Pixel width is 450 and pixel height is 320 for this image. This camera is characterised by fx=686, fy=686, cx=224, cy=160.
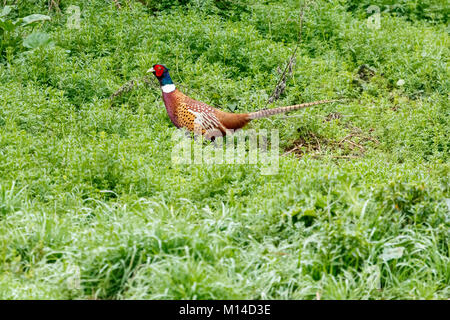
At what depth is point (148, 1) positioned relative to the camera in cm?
1006

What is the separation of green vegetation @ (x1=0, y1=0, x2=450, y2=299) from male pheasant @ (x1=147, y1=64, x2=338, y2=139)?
0.22 metres

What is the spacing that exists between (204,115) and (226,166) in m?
1.25

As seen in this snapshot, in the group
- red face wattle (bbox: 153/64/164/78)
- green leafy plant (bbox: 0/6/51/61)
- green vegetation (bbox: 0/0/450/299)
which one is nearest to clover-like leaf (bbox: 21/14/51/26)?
green leafy plant (bbox: 0/6/51/61)

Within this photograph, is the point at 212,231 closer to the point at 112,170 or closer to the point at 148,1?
the point at 112,170

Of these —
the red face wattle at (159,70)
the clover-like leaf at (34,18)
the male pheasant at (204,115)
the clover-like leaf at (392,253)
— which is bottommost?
the male pheasant at (204,115)

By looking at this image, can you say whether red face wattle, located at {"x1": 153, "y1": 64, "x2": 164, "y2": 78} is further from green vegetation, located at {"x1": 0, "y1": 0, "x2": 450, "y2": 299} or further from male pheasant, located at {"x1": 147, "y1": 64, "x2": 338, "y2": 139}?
green vegetation, located at {"x1": 0, "y1": 0, "x2": 450, "y2": 299}

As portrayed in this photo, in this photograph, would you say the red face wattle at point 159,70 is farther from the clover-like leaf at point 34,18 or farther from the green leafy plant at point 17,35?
the clover-like leaf at point 34,18

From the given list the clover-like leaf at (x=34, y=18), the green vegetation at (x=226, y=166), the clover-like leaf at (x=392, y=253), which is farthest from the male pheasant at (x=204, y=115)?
the clover-like leaf at (x=392, y=253)

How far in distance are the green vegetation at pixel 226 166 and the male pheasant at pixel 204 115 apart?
0.22m

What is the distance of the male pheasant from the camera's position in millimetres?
7387

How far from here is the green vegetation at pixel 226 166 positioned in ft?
15.4

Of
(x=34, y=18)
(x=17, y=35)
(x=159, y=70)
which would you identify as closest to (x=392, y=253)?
(x=159, y=70)

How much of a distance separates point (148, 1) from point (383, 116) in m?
4.04

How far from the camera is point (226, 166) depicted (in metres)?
6.30
